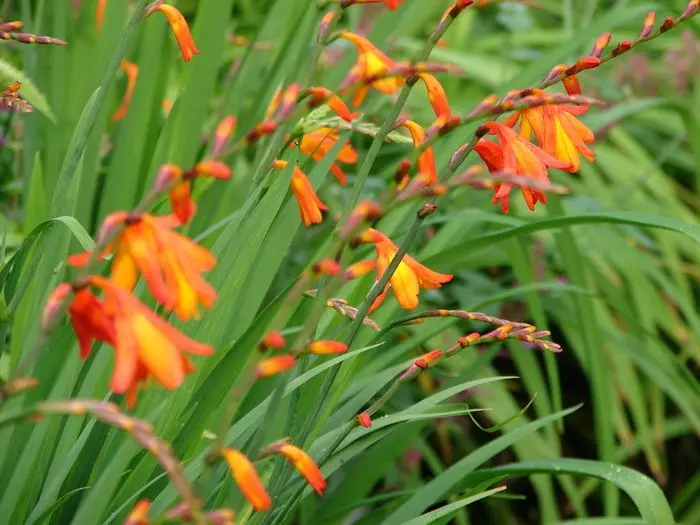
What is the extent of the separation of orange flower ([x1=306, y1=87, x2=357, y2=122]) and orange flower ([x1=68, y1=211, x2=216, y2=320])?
19cm

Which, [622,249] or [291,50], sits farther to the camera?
[622,249]

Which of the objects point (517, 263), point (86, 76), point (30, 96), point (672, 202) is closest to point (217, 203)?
point (86, 76)

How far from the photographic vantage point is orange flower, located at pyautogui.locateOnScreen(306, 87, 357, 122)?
0.86 meters

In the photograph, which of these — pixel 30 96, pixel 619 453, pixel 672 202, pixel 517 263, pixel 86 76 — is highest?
pixel 30 96

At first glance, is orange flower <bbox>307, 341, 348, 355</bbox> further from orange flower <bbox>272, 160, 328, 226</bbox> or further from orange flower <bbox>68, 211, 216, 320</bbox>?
orange flower <bbox>272, 160, 328, 226</bbox>

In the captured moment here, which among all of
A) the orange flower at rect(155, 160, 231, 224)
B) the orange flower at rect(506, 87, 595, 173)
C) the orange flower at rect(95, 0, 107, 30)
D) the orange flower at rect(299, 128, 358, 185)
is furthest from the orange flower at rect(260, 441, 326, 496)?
the orange flower at rect(95, 0, 107, 30)

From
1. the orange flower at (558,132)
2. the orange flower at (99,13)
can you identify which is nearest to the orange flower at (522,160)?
the orange flower at (558,132)

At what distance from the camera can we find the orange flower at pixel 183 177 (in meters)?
0.70

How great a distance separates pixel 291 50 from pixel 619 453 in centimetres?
127

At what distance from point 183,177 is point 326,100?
230 mm

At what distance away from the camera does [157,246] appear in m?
0.72

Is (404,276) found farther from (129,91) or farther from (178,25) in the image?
(129,91)

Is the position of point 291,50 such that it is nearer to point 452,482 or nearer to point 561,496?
point 452,482

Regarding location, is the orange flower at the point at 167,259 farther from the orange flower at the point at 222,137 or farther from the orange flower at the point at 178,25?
the orange flower at the point at 178,25
